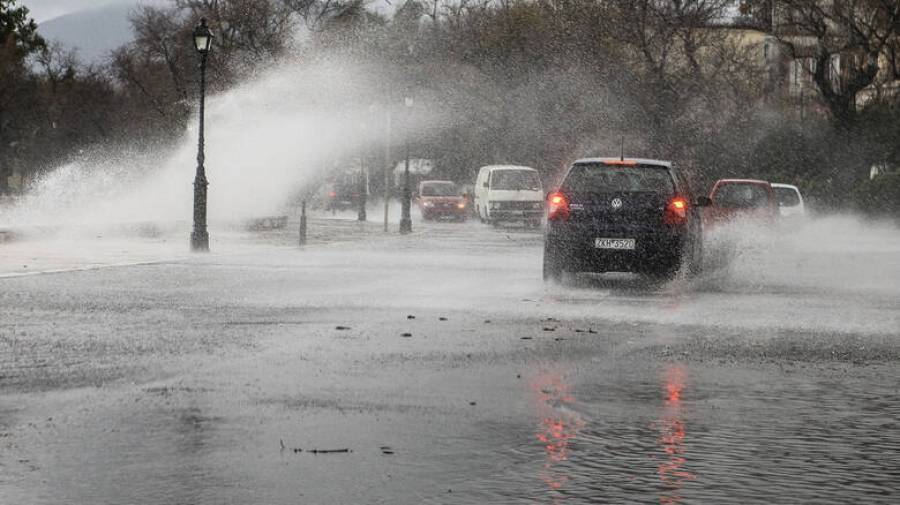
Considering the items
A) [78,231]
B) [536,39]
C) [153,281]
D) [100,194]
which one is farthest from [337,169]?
[153,281]

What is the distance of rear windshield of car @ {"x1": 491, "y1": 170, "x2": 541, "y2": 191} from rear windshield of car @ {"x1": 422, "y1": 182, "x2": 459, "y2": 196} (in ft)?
25.6

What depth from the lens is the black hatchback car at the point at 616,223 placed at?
22328mm

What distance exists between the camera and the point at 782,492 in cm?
752

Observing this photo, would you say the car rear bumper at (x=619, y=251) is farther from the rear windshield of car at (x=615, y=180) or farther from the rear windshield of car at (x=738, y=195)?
the rear windshield of car at (x=738, y=195)

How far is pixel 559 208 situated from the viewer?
22.4 m

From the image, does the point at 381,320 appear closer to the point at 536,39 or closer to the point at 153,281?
the point at 153,281

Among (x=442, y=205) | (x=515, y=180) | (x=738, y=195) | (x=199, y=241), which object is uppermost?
(x=515, y=180)

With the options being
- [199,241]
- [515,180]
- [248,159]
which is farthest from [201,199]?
[248,159]

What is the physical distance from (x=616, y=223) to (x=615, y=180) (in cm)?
64

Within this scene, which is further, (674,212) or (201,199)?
(201,199)

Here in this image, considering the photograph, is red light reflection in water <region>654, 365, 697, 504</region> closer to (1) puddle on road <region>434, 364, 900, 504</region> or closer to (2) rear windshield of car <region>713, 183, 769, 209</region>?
(1) puddle on road <region>434, 364, 900, 504</region>

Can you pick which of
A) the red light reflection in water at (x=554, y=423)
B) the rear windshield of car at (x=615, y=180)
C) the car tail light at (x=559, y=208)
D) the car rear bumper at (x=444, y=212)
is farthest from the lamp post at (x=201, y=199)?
the car rear bumper at (x=444, y=212)

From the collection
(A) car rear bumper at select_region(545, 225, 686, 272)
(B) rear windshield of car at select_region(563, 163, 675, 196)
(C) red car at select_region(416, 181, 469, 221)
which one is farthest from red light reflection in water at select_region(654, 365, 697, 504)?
(C) red car at select_region(416, 181, 469, 221)

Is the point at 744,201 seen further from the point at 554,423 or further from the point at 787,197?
the point at 554,423
